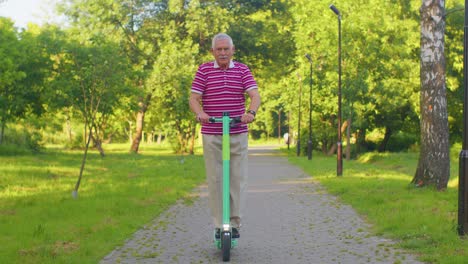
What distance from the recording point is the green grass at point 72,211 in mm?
6953

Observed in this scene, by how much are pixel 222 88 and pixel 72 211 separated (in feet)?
15.4

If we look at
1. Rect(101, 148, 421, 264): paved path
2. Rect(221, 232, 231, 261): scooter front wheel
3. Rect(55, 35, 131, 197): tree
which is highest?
Rect(55, 35, 131, 197): tree

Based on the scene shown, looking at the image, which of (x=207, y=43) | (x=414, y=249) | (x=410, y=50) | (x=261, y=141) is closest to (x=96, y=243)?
(x=414, y=249)

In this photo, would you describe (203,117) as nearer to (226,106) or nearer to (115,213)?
(226,106)

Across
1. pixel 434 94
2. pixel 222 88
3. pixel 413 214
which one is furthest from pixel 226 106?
pixel 434 94

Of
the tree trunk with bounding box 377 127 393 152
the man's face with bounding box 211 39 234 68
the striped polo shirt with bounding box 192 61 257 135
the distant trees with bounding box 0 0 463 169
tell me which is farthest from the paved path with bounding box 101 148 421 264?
the tree trunk with bounding box 377 127 393 152

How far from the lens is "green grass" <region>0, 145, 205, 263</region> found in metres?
6.95

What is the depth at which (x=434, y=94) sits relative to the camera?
13.1 meters

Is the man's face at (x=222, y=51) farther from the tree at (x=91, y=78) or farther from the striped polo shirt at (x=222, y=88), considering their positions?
the tree at (x=91, y=78)

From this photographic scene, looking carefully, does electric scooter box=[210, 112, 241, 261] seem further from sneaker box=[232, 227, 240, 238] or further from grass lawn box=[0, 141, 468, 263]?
grass lawn box=[0, 141, 468, 263]

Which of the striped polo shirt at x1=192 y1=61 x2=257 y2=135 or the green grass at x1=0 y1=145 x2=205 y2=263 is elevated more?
the striped polo shirt at x1=192 y1=61 x2=257 y2=135

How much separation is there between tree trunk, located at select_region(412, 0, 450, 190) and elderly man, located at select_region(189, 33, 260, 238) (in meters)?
7.49

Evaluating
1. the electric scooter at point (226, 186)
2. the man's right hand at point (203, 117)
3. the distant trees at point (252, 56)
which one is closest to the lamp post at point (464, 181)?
the electric scooter at point (226, 186)

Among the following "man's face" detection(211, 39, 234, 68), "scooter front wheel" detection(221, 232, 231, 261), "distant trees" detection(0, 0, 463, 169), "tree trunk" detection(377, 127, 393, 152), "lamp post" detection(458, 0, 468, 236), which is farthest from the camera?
"tree trunk" detection(377, 127, 393, 152)
